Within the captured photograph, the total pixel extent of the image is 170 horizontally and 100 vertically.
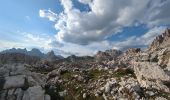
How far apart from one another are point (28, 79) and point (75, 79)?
9468 millimetres

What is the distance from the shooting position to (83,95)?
41.6 meters

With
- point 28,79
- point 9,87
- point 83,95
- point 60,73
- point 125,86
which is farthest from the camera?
point 60,73

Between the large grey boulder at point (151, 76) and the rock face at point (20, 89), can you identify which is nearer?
the large grey boulder at point (151, 76)

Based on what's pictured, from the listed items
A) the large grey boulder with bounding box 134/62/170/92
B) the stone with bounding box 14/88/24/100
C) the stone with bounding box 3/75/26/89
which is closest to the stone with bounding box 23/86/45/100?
the stone with bounding box 14/88/24/100

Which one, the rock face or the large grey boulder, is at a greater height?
the large grey boulder

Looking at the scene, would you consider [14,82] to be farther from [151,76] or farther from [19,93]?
[151,76]

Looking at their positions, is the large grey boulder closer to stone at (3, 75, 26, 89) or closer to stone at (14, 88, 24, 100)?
stone at (14, 88, 24, 100)

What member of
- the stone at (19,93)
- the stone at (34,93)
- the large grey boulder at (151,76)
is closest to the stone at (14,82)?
the stone at (19,93)

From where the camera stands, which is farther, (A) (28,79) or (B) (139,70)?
(A) (28,79)

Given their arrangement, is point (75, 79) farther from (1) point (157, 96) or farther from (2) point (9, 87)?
(1) point (157, 96)

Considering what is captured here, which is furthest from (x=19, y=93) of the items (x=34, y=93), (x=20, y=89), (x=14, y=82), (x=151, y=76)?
(x=151, y=76)

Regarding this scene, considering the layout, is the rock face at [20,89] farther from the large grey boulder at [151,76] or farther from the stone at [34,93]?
the large grey boulder at [151,76]

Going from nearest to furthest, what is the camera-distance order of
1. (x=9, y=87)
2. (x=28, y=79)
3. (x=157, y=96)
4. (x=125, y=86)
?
1. (x=157, y=96)
2. (x=125, y=86)
3. (x=9, y=87)
4. (x=28, y=79)

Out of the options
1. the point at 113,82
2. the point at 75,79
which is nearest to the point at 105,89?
the point at 113,82
